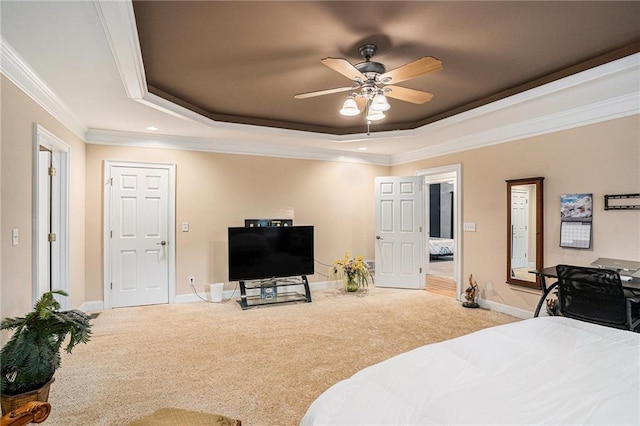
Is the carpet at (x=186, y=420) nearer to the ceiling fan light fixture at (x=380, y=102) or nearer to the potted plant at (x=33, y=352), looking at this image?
the potted plant at (x=33, y=352)

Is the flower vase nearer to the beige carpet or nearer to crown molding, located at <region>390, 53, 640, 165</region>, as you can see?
the beige carpet

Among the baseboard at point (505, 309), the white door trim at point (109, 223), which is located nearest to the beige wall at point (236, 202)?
the white door trim at point (109, 223)

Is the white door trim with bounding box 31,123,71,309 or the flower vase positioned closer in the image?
the white door trim with bounding box 31,123,71,309

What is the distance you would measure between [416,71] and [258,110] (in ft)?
7.71

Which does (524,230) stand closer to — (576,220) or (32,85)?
(576,220)

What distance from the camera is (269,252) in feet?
16.6

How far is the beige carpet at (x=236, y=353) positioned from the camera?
241 cm

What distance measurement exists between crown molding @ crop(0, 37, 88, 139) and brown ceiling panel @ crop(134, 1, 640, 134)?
2.74ft

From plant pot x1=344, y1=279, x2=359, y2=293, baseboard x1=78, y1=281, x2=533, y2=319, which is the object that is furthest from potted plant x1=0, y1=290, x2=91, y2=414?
plant pot x1=344, y1=279, x2=359, y2=293

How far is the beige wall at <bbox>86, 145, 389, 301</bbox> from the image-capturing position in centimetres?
470

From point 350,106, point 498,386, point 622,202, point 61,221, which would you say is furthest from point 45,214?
point 622,202

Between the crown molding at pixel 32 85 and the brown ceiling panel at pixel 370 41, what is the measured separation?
83 centimetres

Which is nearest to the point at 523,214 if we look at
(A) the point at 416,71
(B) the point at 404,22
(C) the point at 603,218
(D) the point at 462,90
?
(C) the point at 603,218

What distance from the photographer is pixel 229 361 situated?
3.09 m
